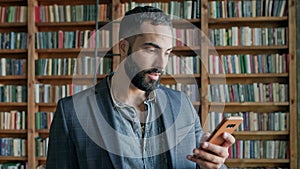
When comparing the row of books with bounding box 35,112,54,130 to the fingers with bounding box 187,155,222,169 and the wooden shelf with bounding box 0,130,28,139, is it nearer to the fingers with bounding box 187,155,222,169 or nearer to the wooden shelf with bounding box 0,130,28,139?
the wooden shelf with bounding box 0,130,28,139

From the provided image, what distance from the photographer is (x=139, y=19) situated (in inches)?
40.9

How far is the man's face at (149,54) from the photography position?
0.97m

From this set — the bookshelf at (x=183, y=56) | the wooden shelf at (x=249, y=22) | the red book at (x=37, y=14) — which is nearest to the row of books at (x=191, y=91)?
the bookshelf at (x=183, y=56)

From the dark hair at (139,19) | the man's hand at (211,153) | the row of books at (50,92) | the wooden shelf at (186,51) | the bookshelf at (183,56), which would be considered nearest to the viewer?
the man's hand at (211,153)

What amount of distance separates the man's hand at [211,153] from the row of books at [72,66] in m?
2.46

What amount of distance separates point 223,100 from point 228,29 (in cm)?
59

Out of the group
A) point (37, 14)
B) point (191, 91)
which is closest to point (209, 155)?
point (191, 91)

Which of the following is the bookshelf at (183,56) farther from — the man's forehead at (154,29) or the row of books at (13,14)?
the man's forehead at (154,29)

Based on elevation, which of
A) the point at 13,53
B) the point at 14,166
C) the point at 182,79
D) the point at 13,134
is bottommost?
the point at 14,166

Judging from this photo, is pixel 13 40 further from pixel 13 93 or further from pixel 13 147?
pixel 13 147

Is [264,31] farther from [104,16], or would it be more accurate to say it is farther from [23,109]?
[23,109]

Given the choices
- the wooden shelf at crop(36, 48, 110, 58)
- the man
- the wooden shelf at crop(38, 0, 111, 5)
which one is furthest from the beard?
the wooden shelf at crop(38, 0, 111, 5)

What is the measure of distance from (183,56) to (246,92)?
0.61 metres

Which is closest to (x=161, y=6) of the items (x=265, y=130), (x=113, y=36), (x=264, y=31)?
(x=113, y=36)
